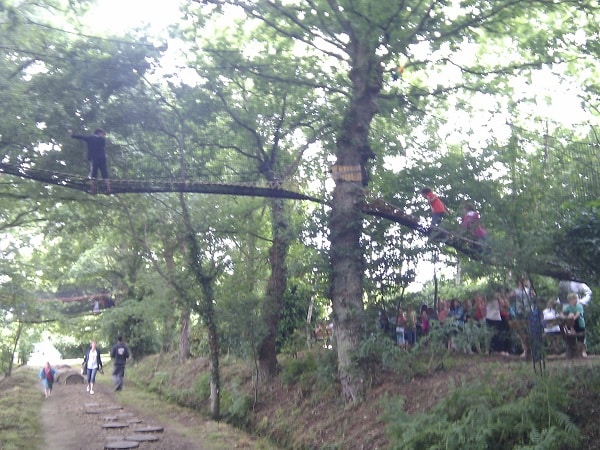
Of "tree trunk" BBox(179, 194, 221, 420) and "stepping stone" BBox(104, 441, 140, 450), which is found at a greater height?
"tree trunk" BBox(179, 194, 221, 420)

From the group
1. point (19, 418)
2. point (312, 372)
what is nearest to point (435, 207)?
point (312, 372)

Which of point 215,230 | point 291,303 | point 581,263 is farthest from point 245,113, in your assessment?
point 581,263

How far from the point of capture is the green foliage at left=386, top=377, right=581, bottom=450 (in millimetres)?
7445

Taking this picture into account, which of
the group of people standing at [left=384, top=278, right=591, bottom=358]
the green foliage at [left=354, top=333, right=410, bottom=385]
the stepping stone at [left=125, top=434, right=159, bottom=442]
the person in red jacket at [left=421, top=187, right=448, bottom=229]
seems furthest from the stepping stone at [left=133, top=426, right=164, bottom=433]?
the person in red jacket at [left=421, top=187, right=448, bottom=229]

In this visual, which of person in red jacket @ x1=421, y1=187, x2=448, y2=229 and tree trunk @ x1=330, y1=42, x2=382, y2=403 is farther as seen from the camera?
tree trunk @ x1=330, y1=42, x2=382, y2=403

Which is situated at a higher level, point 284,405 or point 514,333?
point 514,333

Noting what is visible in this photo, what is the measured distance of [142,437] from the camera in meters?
12.8

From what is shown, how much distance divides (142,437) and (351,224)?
5945mm

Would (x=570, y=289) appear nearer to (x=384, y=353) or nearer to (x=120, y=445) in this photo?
(x=384, y=353)

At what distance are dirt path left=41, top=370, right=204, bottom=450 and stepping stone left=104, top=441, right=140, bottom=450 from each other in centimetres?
2

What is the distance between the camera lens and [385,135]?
15305mm

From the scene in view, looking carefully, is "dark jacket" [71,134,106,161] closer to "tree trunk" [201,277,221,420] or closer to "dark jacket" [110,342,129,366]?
"tree trunk" [201,277,221,420]

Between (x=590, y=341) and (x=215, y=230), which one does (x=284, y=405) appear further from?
(x=590, y=341)

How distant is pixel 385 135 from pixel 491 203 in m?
4.38
